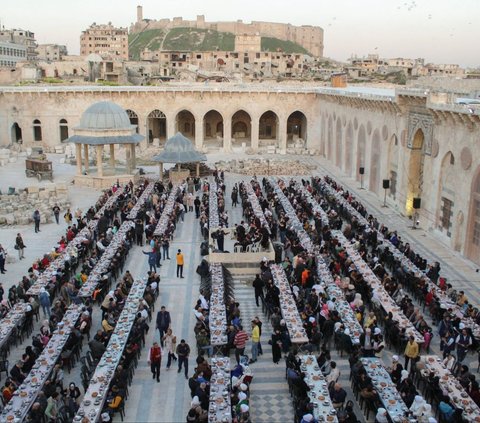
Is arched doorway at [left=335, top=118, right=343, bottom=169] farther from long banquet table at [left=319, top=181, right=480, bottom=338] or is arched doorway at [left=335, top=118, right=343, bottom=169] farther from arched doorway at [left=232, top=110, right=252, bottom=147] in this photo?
arched doorway at [left=232, top=110, right=252, bottom=147]

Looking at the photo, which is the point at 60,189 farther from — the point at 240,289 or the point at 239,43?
the point at 239,43

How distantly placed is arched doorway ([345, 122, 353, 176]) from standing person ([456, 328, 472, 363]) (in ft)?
84.9

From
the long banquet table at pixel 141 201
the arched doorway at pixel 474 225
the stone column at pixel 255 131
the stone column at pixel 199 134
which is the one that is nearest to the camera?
the arched doorway at pixel 474 225

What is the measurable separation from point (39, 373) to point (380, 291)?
921 centimetres

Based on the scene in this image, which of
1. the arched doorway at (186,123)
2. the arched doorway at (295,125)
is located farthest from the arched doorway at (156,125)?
the arched doorway at (295,125)

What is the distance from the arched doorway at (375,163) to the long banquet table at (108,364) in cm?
2012

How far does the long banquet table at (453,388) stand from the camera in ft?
32.9

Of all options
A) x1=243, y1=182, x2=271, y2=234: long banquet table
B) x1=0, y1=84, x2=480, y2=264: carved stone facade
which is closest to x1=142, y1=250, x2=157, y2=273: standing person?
x1=243, y1=182, x2=271, y2=234: long banquet table

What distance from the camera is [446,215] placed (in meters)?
23.2

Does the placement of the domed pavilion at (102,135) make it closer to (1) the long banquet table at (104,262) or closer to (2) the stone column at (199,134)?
(1) the long banquet table at (104,262)

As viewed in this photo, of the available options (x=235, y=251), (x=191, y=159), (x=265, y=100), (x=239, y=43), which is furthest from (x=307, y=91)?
(x=239, y=43)

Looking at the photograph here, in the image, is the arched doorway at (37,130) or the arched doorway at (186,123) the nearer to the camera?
the arched doorway at (37,130)

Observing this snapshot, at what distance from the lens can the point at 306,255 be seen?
1803cm

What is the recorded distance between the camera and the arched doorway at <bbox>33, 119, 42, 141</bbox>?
4813 cm
